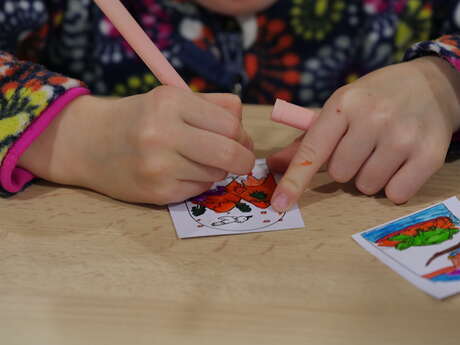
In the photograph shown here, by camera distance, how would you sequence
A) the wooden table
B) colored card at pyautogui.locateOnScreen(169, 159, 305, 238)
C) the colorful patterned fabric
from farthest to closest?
the colorful patterned fabric < colored card at pyautogui.locateOnScreen(169, 159, 305, 238) < the wooden table

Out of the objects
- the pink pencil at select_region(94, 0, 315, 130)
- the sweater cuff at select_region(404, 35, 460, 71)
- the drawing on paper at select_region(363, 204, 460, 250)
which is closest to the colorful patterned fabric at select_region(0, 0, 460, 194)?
the sweater cuff at select_region(404, 35, 460, 71)

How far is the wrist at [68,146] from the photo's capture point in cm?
56

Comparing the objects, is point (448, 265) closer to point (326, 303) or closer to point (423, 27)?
point (326, 303)

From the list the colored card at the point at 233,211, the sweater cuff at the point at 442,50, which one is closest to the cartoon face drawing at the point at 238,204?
the colored card at the point at 233,211

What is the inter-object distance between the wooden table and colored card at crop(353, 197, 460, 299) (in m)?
0.01

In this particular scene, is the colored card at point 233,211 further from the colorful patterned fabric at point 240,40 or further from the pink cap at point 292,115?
the colorful patterned fabric at point 240,40

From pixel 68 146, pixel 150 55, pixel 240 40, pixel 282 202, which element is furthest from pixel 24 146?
pixel 240 40

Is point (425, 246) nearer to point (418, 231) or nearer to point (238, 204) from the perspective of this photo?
point (418, 231)

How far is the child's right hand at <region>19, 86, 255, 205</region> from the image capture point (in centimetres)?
52

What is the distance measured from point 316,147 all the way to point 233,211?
0.10 m

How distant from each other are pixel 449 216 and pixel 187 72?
430 mm

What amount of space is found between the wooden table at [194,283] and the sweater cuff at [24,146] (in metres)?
0.02

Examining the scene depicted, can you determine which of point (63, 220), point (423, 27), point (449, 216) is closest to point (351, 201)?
point (449, 216)

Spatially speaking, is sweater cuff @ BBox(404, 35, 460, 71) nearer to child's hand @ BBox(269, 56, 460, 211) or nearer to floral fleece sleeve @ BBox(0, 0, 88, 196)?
child's hand @ BBox(269, 56, 460, 211)
